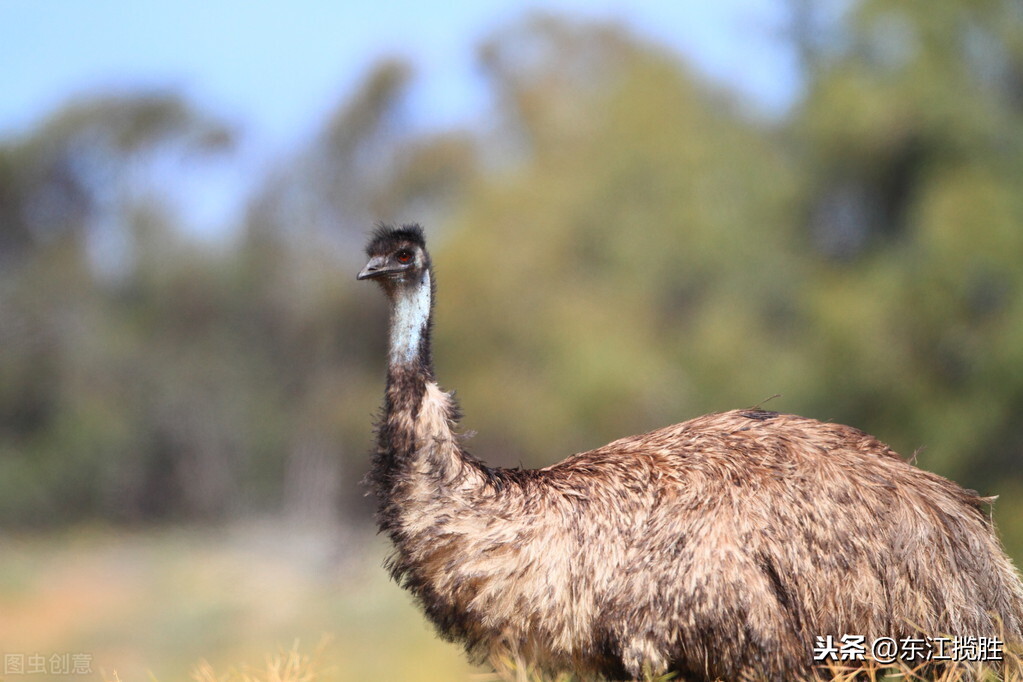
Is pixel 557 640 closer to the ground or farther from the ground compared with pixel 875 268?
closer to the ground

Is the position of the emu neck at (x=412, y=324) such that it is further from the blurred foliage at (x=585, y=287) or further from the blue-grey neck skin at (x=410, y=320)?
the blurred foliage at (x=585, y=287)

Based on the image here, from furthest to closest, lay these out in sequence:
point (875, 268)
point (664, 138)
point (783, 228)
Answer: point (664, 138) → point (783, 228) → point (875, 268)

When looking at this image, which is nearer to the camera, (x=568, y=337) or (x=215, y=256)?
(x=568, y=337)

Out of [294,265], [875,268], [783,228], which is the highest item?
[294,265]

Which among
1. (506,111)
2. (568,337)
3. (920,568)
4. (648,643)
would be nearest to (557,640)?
(648,643)

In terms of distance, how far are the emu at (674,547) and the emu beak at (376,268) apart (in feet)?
0.04

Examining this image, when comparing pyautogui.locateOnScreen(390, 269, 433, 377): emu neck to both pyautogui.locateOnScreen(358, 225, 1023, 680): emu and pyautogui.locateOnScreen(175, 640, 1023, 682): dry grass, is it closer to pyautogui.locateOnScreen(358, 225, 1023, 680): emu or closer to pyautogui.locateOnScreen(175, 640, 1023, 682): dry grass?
pyautogui.locateOnScreen(358, 225, 1023, 680): emu

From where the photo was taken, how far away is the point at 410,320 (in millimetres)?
4270

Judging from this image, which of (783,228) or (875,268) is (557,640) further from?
(783,228)

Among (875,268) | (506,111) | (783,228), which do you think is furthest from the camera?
(506,111)

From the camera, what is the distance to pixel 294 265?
2125 centimetres

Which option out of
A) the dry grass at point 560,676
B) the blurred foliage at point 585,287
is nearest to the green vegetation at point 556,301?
the blurred foliage at point 585,287

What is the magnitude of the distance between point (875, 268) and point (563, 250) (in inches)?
208

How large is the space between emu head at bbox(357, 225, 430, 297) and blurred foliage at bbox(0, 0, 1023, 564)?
10.0 meters
